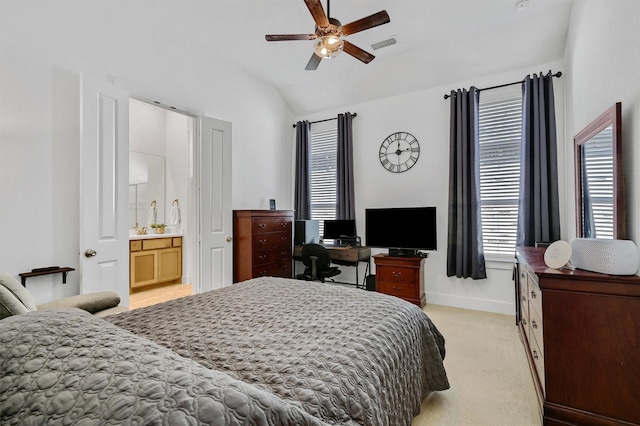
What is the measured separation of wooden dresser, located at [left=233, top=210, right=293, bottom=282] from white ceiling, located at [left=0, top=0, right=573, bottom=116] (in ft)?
6.92

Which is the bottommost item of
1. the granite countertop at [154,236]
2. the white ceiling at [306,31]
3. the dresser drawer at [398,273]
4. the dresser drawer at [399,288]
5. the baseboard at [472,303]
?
the baseboard at [472,303]

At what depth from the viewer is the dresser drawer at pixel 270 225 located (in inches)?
160

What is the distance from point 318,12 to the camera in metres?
2.25

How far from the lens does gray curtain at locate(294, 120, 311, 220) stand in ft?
16.9

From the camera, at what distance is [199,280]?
12.2 feet

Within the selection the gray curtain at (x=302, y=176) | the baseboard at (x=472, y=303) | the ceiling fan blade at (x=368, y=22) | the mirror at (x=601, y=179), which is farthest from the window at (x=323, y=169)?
the mirror at (x=601, y=179)

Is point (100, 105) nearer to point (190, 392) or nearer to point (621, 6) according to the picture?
point (190, 392)

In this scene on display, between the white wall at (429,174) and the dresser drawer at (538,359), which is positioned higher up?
the white wall at (429,174)

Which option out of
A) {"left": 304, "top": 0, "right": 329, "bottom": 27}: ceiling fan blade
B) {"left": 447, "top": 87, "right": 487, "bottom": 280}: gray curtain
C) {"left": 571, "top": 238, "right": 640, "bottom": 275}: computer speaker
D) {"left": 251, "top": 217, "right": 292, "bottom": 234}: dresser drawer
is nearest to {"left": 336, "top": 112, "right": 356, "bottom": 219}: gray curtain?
{"left": 251, "top": 217, "right": 292, "bottom": 234}: dresser drawer

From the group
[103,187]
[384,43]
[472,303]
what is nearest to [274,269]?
[103,187]

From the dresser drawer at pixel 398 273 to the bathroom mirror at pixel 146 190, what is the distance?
4154 millimetres

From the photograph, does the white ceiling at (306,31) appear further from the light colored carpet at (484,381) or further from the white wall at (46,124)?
the light colored carpet at (484,381)

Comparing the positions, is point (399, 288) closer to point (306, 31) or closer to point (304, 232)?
point (304, 232)

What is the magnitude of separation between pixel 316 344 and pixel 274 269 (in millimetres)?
3138
